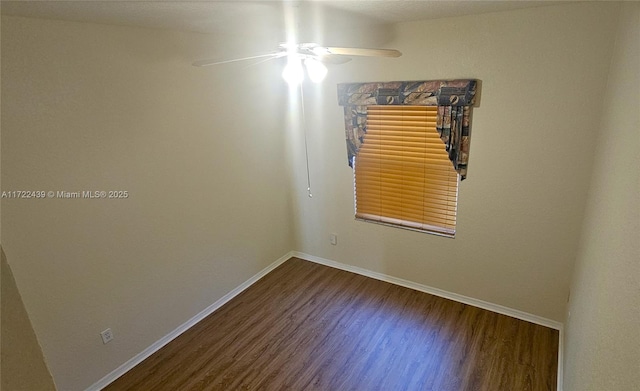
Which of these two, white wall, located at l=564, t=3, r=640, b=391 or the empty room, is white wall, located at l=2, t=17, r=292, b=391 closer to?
the empty room

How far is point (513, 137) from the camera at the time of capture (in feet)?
8.48

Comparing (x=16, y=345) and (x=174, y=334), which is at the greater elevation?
(x=16, y=345)

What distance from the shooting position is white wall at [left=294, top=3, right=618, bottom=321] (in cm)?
227

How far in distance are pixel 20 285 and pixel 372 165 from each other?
2800mm

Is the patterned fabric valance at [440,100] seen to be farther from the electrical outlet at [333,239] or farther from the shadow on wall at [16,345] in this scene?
the shadow on wall at [16,345]

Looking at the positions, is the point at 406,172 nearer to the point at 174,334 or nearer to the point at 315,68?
the point at 315,68

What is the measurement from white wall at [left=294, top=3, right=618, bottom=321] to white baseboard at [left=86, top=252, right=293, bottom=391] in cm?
150

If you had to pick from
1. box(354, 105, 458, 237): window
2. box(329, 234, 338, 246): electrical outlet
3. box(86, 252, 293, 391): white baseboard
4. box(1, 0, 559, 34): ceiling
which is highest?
box(1, 0, 559, 34): ceiling

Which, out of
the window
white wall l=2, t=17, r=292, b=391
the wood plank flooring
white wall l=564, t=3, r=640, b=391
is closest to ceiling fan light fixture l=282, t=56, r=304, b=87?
white wall l=2, t=17, r=292, b=391

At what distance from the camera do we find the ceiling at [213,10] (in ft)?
5.48

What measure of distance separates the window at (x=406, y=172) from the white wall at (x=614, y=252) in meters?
1.09

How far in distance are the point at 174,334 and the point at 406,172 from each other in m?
2.56

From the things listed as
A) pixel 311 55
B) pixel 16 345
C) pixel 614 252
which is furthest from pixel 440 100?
pixel 16 345

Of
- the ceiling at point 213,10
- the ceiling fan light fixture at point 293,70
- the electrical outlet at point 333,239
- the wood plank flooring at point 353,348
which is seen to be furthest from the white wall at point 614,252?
the electrical outlet at point 333,239
